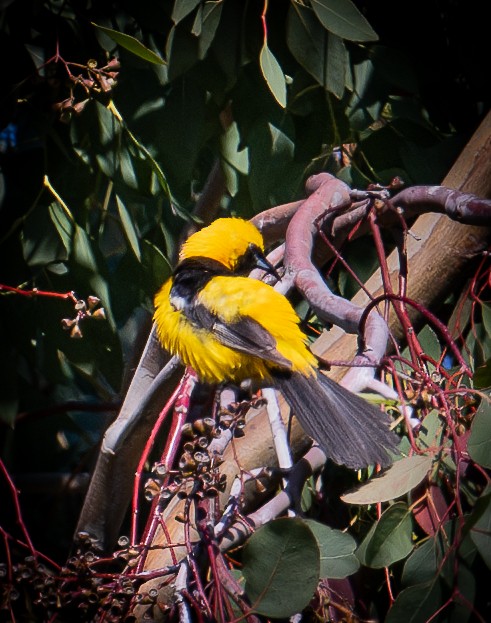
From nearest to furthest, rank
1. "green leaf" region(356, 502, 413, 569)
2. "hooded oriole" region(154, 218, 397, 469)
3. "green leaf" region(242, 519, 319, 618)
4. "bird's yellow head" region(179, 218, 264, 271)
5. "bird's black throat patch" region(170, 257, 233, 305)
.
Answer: "green leaf" region(242, 519, 319, 618) < "green leaf" region(356, 502, 413, 569) < "hooded oriole" region(154, 218, 397, 469) < "bird's black throat patch" region(170, 257, 233, 305) < "bird's yellow head" region(179, 218, 264, 271)

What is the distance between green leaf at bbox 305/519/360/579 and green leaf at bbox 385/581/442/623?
12cm

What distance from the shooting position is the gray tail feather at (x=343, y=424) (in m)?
1.91

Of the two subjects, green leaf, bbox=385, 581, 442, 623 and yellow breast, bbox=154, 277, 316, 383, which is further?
yellow breast, bbox=154, 277, 316, 383

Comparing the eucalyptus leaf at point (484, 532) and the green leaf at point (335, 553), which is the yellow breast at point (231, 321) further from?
the eucalyptus leaf at point (484, 532)

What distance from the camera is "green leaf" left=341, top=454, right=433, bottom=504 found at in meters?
1.66

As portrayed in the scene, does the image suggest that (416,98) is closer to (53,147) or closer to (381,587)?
(53,147)

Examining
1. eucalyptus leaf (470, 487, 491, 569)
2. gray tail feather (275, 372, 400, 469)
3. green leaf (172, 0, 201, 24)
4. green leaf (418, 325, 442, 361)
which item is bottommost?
green leaf (418, 325, 442, 361)

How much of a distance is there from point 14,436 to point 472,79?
212 centimetres

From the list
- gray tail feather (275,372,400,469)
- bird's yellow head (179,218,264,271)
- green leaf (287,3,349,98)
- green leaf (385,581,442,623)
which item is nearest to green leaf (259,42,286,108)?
green leaf (287,3,349,98)

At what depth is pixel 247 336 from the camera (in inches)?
90.1

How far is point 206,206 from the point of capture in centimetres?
301

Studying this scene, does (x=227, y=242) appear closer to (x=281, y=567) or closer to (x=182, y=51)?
(x=182, y=51)

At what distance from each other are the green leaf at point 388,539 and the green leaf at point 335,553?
0.27 ft

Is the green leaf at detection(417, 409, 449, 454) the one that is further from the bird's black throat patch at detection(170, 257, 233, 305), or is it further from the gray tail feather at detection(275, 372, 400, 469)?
the bird's black throat patch at detection(170, 257, 233, 305)
